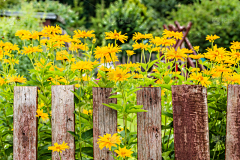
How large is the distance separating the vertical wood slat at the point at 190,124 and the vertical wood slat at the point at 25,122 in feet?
2.42

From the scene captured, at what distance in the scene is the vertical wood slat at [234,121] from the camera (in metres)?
1.12

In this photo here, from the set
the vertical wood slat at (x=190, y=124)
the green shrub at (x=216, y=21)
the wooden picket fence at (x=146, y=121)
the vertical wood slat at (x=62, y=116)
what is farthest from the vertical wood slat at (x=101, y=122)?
the green shrub at (x=216, y=21)

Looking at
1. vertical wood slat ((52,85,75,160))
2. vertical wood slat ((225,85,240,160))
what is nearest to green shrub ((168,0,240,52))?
vertical wood slat ((225,85,240,160))

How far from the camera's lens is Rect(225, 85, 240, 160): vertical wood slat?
3.67ft

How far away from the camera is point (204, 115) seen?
112cm

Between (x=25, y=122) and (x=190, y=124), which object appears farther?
(x=25, y=122)

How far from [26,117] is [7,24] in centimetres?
245

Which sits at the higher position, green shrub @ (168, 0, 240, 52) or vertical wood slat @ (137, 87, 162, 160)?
green shrub @ (168, 0, 240, 52)

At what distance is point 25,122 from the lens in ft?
4.09

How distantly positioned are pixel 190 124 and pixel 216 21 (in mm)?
6916

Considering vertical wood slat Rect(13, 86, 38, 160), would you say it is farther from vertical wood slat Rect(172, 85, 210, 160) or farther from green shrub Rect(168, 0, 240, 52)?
green shrub Rect(168, 0, 240, 52)

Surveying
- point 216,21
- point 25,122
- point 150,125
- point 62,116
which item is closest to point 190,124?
point 150,125

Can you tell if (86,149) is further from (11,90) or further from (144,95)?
(11,90)

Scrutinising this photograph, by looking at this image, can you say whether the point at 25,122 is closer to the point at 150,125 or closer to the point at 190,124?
the point at 150,125
